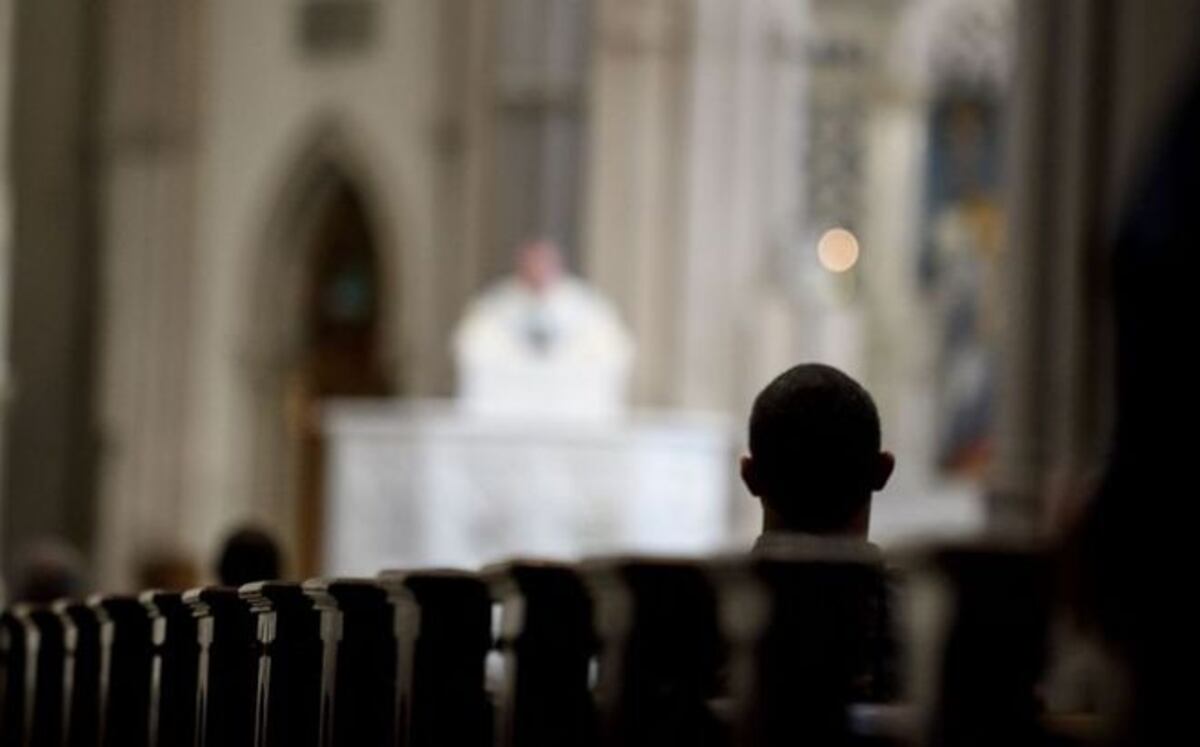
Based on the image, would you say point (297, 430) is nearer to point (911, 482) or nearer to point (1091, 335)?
point (911, 482)

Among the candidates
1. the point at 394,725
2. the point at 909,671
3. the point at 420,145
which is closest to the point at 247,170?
the point at 420,145

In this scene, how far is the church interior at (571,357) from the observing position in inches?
76.4

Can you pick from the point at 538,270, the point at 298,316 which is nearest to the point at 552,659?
the point at 538,270

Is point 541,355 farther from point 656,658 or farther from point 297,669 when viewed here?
point 656,658

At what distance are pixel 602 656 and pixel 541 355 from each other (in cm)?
1244

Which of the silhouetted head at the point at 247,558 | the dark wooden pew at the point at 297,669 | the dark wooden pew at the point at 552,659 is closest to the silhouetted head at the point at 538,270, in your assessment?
the silhouetted head at the point at 247,558

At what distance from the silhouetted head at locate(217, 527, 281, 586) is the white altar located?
7.77 m

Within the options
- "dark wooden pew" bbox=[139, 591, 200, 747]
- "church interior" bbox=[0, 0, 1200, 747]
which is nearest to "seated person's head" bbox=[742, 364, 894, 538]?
"church interior" bbox=[0, 0, 1200, 747]

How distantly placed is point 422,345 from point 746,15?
A: 3111 mm

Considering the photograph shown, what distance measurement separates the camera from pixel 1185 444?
158 cm

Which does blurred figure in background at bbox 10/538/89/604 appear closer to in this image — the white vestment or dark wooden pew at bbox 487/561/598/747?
dark wooden pew at bbox 487/561/598/747

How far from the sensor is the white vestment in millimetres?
14945

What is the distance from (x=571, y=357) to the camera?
15062mm

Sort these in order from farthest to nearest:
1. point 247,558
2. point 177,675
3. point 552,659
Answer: point 247,558 → point 177,675 → point 552,659
